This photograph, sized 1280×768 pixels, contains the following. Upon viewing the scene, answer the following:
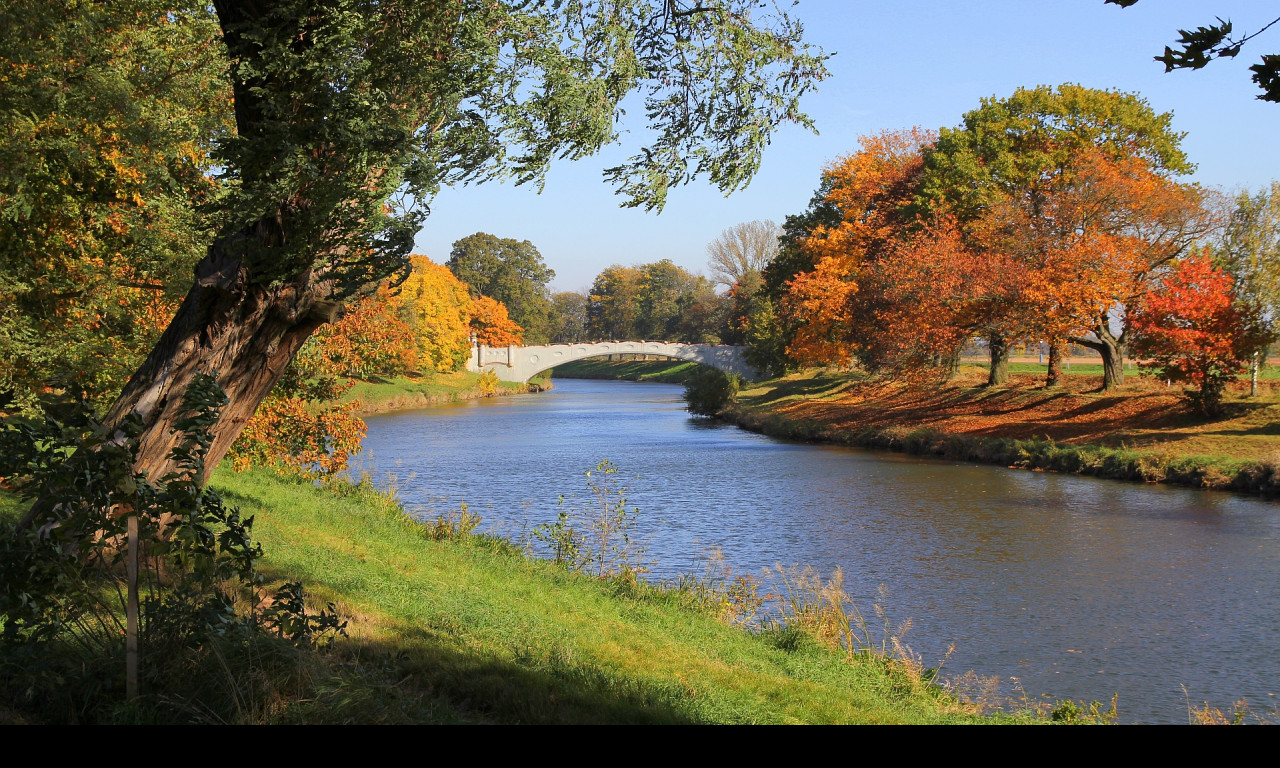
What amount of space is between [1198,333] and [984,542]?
447 inches

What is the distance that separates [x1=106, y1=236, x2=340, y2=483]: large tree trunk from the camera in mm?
6395

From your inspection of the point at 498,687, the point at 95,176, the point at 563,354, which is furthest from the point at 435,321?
the point at 498,687

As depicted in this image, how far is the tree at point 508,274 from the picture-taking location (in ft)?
288

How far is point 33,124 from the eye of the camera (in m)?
8.93

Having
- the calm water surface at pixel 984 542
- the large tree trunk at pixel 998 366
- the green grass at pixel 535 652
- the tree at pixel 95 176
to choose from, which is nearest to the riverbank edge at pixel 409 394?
the calm water surface at pixel 984 542

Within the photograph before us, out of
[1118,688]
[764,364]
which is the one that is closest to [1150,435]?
[1118,688]

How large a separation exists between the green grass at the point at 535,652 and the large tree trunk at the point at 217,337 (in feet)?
6.31

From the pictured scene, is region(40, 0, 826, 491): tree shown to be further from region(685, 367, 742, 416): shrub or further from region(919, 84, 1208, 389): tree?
region(685, 367, 742, 416): shrub

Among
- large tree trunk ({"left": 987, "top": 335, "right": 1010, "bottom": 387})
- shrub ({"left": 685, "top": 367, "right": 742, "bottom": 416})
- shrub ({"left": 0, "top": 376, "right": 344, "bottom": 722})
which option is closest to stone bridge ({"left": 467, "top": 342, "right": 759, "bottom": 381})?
shrub ({"left": 685, "top": 367, "right": 742, "bottom": 416})

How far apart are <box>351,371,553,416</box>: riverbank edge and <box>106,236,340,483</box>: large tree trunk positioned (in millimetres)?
32596

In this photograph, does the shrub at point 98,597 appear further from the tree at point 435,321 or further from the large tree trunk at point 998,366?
the tree at point 435,321

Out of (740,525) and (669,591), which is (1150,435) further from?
(669,591)

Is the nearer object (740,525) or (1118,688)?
(1118,688)
